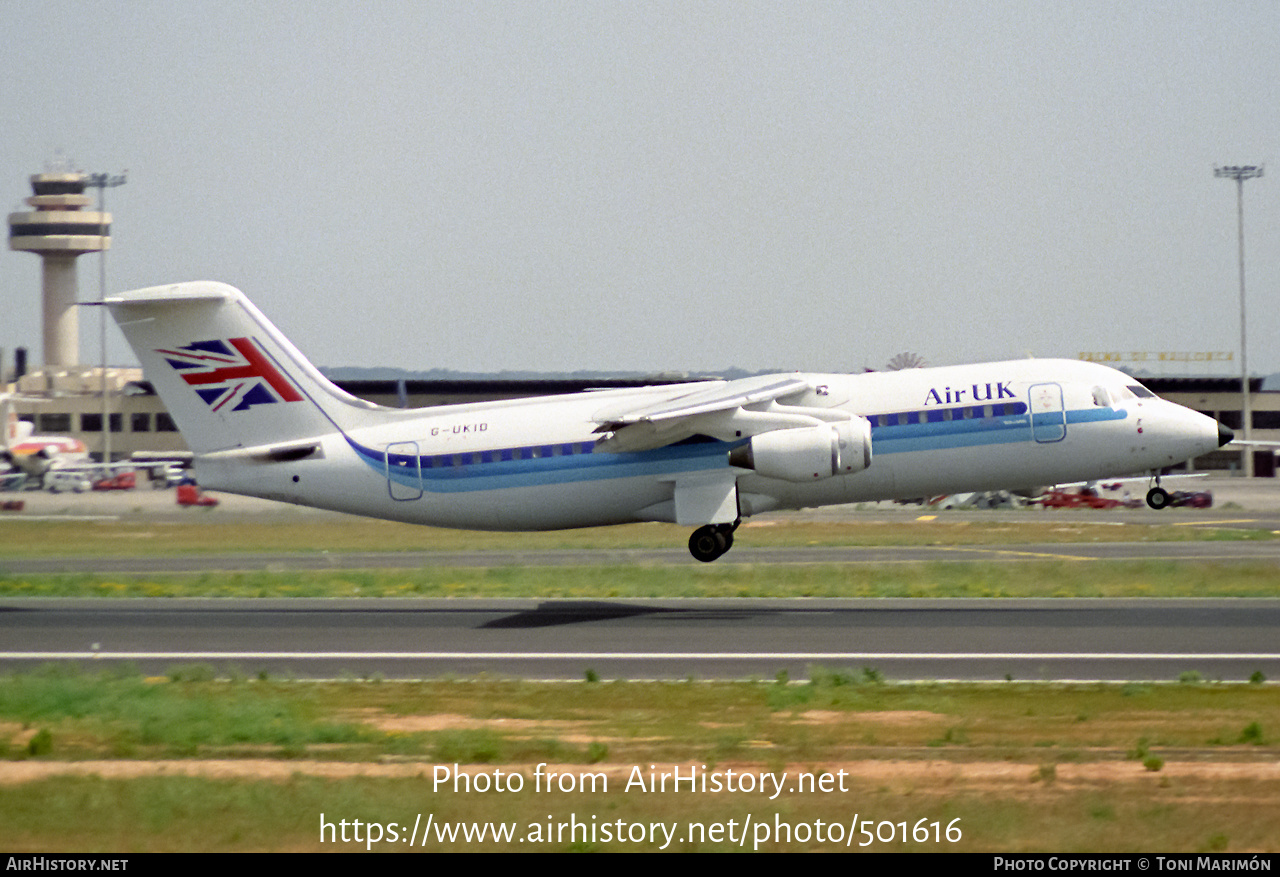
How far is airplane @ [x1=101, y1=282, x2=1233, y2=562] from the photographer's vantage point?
27344 mm

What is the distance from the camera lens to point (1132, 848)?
10922mm

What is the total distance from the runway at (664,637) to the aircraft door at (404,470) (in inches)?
93.2

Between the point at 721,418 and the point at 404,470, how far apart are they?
642cm

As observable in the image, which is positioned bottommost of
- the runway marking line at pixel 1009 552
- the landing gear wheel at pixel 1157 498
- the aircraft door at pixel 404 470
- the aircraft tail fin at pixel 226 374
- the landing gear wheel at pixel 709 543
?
the runway marking line at pixel 1009 552

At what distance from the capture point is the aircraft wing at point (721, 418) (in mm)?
26875

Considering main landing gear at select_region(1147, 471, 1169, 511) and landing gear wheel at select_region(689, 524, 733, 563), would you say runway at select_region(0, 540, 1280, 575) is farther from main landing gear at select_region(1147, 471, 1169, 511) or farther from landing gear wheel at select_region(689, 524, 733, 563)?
main landing gear at select_region(1147, 471, 1169, 511)

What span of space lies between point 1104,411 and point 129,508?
162 ft

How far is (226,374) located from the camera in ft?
93.5

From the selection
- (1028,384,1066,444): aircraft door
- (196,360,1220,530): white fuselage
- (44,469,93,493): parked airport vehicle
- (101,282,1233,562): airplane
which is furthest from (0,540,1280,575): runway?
(44,469,93,493): parked airport vehicle

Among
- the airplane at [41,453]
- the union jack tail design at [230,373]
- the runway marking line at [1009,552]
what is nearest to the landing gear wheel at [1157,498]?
the runway marking line at [1009,552]

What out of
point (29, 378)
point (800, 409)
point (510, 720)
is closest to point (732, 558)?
point (800, 409)

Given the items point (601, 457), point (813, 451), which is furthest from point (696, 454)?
point (813, 451)

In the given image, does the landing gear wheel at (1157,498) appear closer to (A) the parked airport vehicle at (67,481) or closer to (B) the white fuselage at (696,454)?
(B) the white fuselage at (696,454)

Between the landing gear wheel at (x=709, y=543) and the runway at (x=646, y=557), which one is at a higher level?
the landing gear wheel at (x=709, y=543)
